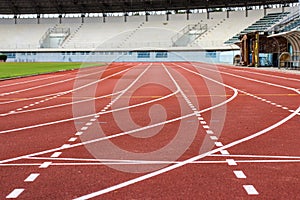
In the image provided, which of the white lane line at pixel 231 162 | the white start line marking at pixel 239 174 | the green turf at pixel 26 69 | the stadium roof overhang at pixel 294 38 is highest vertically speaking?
the stadium roof overhang at pixel 294 38

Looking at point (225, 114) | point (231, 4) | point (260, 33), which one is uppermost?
point (231, 4)

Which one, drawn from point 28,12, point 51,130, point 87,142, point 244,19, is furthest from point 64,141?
point 28,12

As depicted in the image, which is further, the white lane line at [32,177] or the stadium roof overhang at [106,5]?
the stadium roof overhang at [106,5]

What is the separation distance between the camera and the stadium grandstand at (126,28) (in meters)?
78.0

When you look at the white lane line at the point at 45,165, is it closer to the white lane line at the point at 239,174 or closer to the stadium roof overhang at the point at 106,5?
the white lane line at the point at 239,174

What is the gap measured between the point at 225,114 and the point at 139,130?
3.30 m

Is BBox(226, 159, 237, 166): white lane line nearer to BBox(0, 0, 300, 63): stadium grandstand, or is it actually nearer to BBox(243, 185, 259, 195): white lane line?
BBox(243, 185, 259, 195): white lane line

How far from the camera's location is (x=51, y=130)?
9500mm

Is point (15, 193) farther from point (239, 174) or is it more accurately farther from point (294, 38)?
point (294, 38)

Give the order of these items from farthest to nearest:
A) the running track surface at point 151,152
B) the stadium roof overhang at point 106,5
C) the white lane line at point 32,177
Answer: the stadium roof overhang at point 106,5 → the white lane line at point 32,177 → the running track surface at point 151,152

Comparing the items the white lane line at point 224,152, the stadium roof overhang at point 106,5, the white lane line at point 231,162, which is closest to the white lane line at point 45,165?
the white lane line at point 231,162

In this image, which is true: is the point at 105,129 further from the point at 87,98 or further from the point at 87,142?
the point at 87,98

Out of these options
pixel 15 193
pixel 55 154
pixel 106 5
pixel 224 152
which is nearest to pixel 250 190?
pixel 224 152

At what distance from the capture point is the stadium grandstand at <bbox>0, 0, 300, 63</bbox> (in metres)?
78.0
